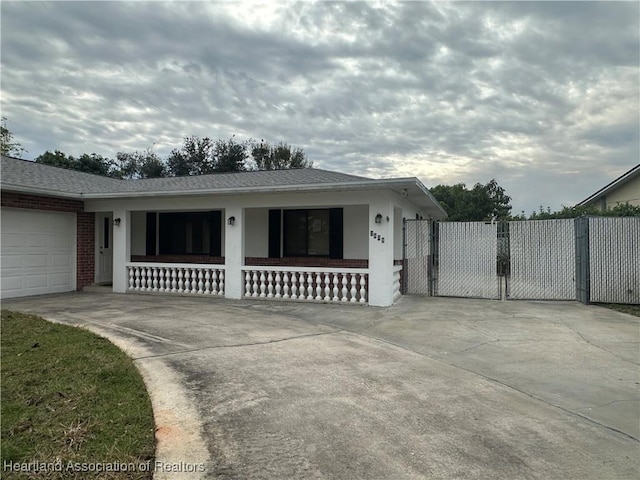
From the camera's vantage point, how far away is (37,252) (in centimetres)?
1082

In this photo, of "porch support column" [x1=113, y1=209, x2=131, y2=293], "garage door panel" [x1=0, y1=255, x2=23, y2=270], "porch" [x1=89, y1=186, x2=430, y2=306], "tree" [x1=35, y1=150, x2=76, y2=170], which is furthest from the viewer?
"tree" [x1=35, y1=150, x2=76, y2=170]

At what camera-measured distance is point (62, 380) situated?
409 cm

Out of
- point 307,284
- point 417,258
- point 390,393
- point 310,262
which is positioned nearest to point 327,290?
point 307,284

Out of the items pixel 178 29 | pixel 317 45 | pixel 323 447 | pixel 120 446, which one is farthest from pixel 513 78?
pixel 120 446

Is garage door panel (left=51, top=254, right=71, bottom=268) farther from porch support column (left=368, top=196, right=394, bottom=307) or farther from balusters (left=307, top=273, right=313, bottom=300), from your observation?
porch support column (left=368, top=196, right=394, bottom=307)

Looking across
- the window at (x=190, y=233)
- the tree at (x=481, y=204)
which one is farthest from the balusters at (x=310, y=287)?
the tree at (x=481, y=204)

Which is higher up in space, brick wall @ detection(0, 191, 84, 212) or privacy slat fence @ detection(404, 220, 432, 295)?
brick wall @ detection(0, 191, 84, 212)

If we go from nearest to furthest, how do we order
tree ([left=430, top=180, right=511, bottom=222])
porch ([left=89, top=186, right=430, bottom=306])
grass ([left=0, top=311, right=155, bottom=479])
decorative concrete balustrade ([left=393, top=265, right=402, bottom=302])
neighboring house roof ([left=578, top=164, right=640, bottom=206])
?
grass ([left=0, top=311, right=155, bottom=479]) < porch ([left=89, top=186, right=430, bottom=306]) < decorative concrete balustrade ([left=393, top=265, right=402, bottom=302]) < neighboring house roof ([left=578, top=164, right=640, bottom=206]) < tree ([left=430, top=180, right=511, bottom=222])

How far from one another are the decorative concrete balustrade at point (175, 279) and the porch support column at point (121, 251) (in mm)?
155

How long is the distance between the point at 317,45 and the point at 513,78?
5649mm

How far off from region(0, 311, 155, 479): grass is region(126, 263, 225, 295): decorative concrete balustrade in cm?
515

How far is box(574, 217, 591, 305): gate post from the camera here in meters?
9.50

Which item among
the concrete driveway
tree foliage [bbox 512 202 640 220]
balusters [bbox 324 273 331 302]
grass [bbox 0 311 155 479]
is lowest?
the concrete driveway

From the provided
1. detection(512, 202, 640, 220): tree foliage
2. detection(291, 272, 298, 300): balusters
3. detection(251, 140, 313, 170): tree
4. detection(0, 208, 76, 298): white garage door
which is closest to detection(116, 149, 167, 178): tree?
detection(251, 140, 313, 170): tree
